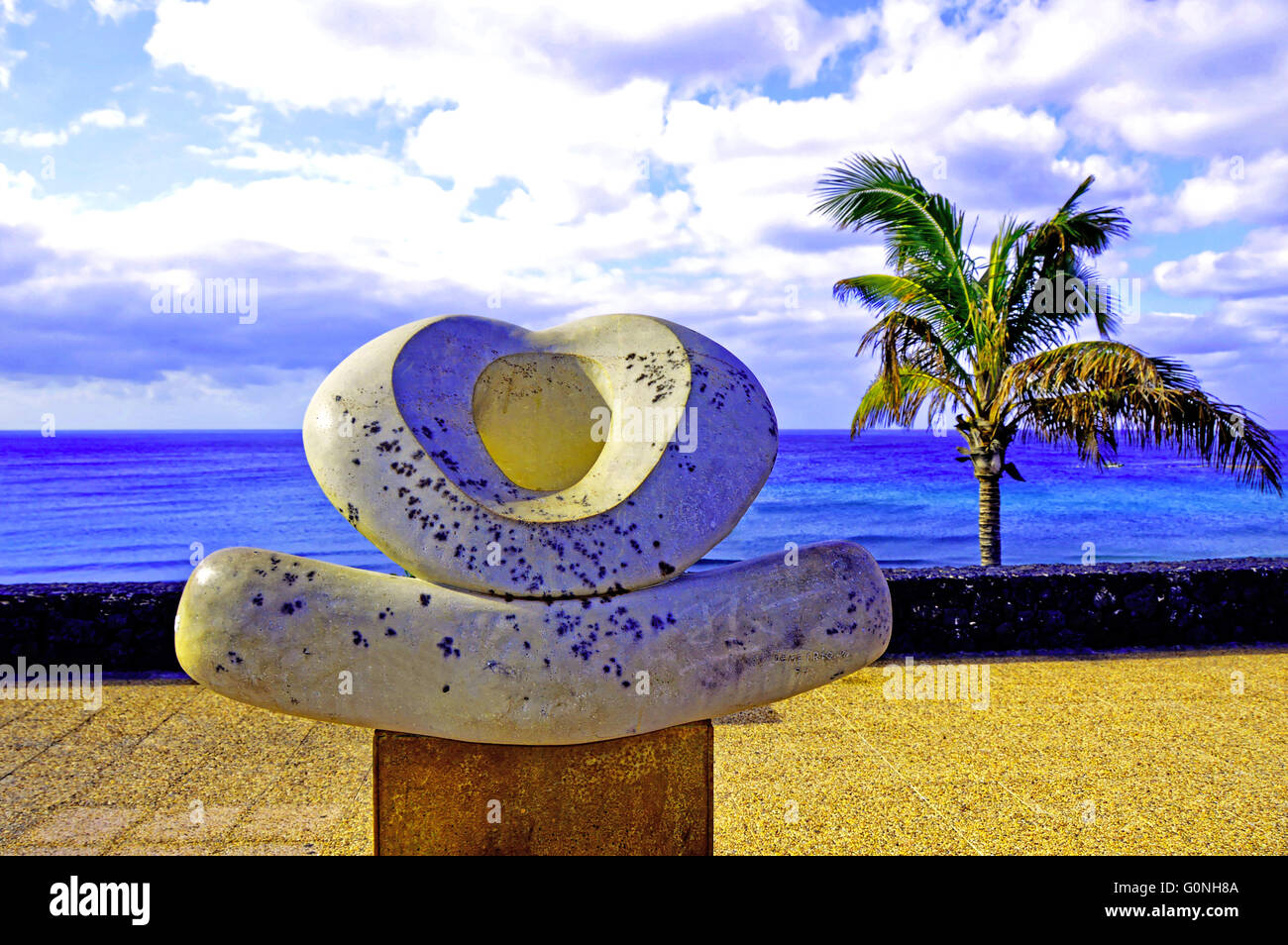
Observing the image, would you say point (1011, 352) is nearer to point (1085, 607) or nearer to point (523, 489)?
point (1085, 607)

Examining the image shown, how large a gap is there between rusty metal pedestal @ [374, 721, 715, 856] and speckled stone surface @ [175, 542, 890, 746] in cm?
22

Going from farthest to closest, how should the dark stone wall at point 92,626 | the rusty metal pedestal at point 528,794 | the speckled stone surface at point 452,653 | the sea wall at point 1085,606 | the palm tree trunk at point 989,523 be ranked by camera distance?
the palm tree trunk at point 989,523 → the sea wall at point 1085,606 → the dark stone wall at point 92,626 → the rusty metal pedestal at point 528,794 → the speckled stone surface at point 452,653

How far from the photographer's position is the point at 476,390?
11.1ft

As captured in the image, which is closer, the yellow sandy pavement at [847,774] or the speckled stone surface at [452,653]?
the speckled stone surface at [452,653]

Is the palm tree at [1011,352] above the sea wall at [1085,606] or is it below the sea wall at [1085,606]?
above

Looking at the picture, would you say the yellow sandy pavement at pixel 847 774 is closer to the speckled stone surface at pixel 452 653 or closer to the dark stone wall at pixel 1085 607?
the dark stone wall at pixel 1085 607

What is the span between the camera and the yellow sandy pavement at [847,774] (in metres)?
4.18

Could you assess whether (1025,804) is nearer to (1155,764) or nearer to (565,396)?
(1155,764)

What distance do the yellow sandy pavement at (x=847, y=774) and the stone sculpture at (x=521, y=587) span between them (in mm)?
1573

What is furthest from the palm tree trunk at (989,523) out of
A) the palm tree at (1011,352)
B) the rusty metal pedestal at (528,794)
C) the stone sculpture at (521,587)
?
the rusty metal pedestal at (528,794)

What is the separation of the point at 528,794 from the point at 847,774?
99.9 inches

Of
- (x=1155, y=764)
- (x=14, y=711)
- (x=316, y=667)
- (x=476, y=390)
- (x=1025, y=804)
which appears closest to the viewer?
(x=316, y=667)
